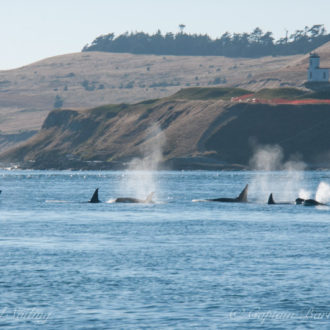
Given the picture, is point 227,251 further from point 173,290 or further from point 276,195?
point 276,195

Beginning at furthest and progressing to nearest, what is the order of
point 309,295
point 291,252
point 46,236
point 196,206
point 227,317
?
point 196,206, point 46,236, point 291,252, point 309,295, point 227,317

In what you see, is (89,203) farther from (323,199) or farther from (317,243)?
(317,243)

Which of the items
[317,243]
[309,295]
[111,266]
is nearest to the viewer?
[309,295]

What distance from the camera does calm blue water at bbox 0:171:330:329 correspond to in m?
33.9

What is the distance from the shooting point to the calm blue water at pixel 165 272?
111 ft

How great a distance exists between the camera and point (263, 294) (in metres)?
38.2

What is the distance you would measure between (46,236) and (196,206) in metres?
36.9

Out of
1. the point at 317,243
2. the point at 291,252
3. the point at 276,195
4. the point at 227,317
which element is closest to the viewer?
the point at 227,317

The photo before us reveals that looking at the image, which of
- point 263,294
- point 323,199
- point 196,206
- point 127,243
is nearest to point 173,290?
point 263,294

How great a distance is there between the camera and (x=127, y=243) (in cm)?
5853

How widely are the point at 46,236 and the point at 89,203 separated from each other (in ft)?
132

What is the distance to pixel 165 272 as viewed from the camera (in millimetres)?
44500

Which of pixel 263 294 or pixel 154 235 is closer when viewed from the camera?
pixel 263 294

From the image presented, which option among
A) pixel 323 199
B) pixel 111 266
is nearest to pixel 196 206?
pixel 323 199
